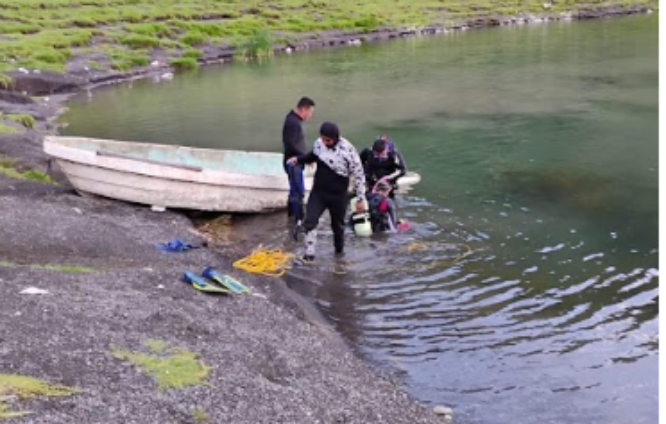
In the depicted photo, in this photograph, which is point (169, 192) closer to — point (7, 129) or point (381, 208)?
point (381, 208)

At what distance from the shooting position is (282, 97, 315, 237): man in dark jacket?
17.8 m

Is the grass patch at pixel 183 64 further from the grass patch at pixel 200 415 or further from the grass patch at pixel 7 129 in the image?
the grass patch at pixel 200 415

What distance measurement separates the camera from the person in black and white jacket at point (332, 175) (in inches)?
616

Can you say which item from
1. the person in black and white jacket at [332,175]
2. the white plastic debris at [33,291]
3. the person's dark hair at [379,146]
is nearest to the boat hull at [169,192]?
the person's dark hair at [379,146]

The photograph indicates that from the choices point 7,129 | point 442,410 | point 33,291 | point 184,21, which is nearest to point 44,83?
point 7,129

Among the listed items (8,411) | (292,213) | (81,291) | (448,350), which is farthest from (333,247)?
(8,411)

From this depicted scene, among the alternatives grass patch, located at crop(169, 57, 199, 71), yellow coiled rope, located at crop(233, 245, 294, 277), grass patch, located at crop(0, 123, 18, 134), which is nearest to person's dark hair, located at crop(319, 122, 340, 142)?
yellow coiled rope, located at crop(233, 245, 294, 277)

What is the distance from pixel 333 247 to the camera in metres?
18.0

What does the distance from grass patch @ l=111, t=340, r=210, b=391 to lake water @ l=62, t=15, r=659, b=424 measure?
3.34 m

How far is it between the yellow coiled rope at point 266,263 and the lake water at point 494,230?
1.44 ft

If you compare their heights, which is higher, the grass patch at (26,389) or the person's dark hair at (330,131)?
the person's dark hair at (330,131)

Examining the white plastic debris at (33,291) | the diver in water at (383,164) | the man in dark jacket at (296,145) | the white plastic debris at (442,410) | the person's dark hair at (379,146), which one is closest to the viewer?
the white plastic debris at (442,410)

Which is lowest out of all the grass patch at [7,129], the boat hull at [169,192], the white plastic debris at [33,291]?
the boat hull at [169,192]

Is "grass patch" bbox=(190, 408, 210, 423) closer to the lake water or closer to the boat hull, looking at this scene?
the lake water
